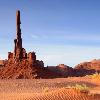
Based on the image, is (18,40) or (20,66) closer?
(20,66)

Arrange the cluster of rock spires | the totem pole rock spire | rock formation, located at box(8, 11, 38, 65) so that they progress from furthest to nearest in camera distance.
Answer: the totem pole rock spire, rock formation, located at box(8, 11, 38, 65), the cluster of rock spires

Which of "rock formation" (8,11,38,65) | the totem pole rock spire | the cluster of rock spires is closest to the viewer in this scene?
the cluster of rock spires

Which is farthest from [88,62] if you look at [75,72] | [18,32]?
[18,32]

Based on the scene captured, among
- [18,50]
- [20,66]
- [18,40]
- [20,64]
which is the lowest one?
[20,66]

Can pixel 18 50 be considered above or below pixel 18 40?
below

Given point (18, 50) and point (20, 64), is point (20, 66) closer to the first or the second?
point (20, 64)

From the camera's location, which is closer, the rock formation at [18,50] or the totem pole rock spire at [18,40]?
the rock formation at [18,50]

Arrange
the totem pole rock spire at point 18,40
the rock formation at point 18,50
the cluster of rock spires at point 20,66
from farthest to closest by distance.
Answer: the totem pole rock spire at point 18,40 → the rock formation at point 18,50 → the cluster of rock spires at point 20,66

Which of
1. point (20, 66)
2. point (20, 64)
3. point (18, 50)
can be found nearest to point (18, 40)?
point (18, 50)

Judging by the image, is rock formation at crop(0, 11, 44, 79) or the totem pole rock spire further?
the totem pole rock spire

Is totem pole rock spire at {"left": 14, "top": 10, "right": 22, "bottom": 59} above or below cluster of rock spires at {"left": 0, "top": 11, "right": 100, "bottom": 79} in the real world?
above

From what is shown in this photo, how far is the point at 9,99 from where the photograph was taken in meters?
18.6

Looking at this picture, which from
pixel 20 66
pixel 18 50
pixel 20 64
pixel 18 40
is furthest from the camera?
pixel 18 40

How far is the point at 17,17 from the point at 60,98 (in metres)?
36.4
